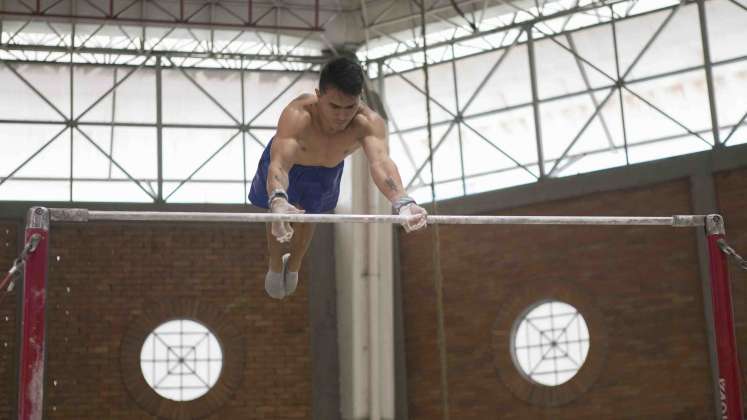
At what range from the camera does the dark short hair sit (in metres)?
5.48

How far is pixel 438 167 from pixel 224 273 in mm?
3167

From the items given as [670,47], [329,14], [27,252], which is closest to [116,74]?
[329,14]

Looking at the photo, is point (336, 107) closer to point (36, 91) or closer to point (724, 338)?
point (724, 338)

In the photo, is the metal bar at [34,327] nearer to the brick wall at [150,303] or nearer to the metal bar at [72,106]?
the brick wall at [150,303]

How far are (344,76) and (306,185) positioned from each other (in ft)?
3.57

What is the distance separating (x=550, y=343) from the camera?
42.3ft

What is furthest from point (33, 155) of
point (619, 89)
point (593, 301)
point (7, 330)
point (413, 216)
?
point (413, 216)

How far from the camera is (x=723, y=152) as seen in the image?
39.9 feet

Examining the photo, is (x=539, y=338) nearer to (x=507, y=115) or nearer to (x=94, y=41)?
(x=507, y=115)

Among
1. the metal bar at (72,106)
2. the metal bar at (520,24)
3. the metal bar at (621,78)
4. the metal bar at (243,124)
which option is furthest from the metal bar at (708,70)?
the metal bar at (72,106)

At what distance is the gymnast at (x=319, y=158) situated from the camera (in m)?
5.50

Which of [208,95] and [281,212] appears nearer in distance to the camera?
[281,212]

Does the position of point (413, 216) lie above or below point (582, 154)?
below

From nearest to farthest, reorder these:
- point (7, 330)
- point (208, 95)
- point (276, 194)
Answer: point (276, 194), point (7, 330), point (208, 95)
